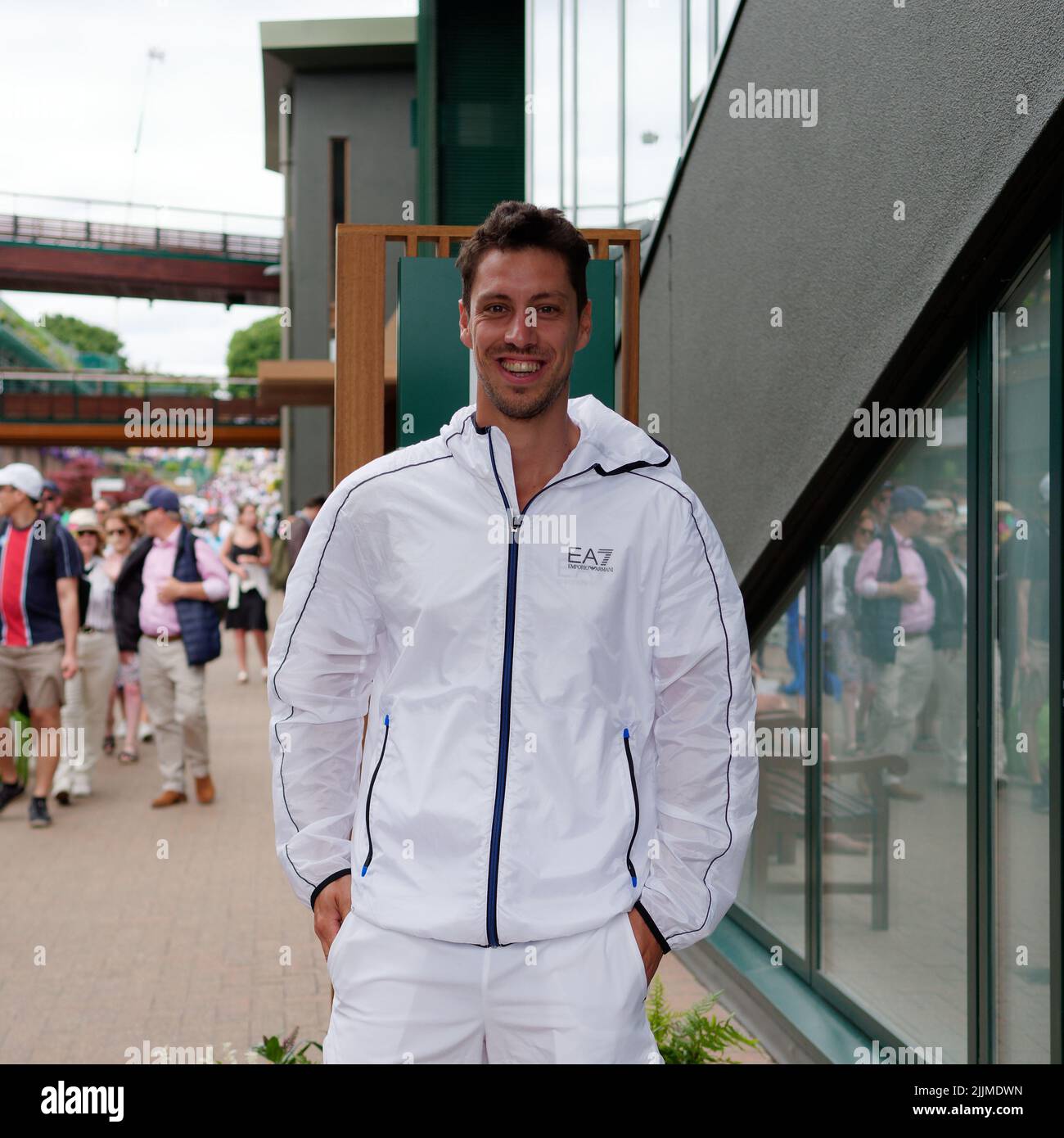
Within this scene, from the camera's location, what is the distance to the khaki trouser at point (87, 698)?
9.93m

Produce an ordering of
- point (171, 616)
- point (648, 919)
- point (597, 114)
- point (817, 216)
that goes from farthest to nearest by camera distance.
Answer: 1. point (171, 616)
2. point (597, 114)
3. point (817, 216)
4. point (648, 919)

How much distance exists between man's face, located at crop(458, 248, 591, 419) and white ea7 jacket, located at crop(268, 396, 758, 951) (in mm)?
96

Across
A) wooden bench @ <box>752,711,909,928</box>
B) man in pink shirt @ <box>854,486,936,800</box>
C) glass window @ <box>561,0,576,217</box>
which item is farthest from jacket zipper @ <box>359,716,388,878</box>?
glass window @ <box>561,0,576,217</box>

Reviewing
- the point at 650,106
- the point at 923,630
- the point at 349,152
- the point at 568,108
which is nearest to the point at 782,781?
the point at 923,630

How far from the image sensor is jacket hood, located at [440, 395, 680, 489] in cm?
259

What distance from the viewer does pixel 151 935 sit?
6.96 meters

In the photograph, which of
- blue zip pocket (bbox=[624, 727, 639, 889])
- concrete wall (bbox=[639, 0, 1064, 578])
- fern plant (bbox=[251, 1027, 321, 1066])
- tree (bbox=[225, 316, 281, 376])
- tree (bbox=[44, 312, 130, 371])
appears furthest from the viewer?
tree (bbox=[44, 312, 130, 371])

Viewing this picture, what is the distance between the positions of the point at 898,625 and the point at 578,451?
2.54 metres

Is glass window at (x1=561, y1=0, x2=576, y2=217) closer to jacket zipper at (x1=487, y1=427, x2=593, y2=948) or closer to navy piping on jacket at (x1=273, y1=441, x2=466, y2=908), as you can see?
navy piping on jacket at (x1=273, y1=441, x2=466, y2=908)

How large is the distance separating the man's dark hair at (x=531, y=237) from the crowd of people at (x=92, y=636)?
573cm

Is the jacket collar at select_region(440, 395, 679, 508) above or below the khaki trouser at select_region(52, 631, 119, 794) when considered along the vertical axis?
above

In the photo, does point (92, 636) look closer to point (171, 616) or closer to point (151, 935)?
point (171, 616)

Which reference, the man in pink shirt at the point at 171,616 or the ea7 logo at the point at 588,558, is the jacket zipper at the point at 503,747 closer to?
the ea7 logo at the point at 588,558

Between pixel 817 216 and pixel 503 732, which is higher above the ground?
pixel 817 216
